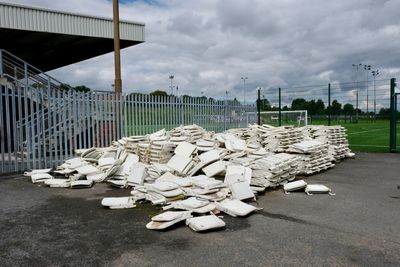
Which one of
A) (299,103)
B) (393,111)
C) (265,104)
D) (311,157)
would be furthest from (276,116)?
(311,157)

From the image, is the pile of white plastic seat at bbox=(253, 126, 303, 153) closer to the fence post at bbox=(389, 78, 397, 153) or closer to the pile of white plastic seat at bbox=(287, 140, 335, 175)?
the pile of white plastic seat at bbox=(287, 140, 335, 175)

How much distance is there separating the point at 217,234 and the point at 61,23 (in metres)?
15.0

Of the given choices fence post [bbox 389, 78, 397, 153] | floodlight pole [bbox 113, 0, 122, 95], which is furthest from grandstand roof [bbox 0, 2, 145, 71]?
fence post [bbox 389, 78, 397, 153]

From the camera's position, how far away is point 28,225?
17.0 ft

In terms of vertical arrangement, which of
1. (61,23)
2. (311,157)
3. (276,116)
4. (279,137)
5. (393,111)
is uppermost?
(61,23)

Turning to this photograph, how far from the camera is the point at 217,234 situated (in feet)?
15.2

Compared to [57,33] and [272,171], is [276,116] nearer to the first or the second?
[57,33]

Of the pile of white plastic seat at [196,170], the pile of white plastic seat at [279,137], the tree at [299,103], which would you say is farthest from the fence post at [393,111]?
the tree at [299,103]

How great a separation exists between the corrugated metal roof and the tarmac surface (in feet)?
34.2

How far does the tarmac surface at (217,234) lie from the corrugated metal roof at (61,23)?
34.2 ft

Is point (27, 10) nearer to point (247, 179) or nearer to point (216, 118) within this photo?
point (216, 118)

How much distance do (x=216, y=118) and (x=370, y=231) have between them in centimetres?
1266

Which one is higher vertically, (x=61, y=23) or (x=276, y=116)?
(x=61, y=23)

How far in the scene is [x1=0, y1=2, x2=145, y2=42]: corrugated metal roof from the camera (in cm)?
1430
